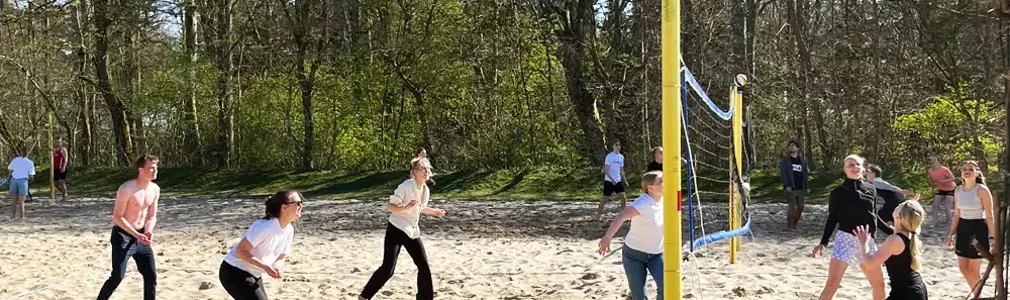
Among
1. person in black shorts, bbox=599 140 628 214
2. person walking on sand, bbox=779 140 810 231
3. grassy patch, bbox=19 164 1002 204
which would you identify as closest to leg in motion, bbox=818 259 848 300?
person walking on sand, bbox=779 140 810 231

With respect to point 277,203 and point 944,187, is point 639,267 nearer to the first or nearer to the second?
point 277,203

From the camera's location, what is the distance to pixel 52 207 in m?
17.0

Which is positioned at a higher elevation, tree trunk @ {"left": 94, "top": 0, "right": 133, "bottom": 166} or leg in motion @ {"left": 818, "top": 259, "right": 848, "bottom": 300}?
tree trunk @ {"left": 94, "top": 0, "right": 133, "bottom": 166}

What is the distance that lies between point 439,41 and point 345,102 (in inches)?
128

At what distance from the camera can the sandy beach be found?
299 inches

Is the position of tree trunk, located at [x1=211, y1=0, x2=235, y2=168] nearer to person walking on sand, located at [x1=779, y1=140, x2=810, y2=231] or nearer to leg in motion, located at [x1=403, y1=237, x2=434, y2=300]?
person walking on sand, located at [x1=779, y1=140, x2=810, y2=231]

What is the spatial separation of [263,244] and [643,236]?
7.38 ft

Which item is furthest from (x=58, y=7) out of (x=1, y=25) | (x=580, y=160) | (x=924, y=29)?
(x=924, y=29)

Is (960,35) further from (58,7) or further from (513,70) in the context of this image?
(58,7)

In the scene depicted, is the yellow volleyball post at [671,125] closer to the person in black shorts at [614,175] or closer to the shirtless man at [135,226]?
the shirtless man at [135,226]

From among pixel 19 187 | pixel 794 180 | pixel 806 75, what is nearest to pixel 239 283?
pixel 794 180

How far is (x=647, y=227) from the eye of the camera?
17.7ft

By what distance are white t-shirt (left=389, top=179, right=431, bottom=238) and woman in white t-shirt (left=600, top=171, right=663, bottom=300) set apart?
5.00 ft

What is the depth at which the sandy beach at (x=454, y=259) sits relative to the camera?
7.59 metres
